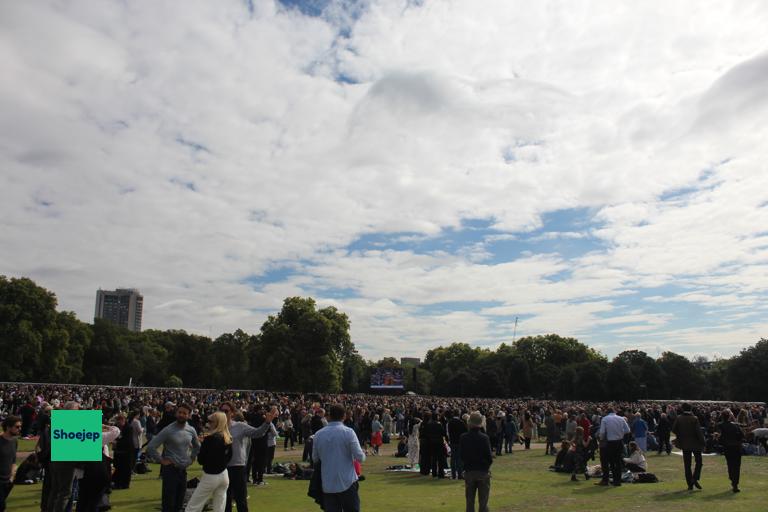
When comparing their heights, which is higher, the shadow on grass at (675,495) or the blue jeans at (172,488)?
the blue jeans at (172,488)

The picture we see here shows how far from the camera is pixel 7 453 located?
7465 millimetres

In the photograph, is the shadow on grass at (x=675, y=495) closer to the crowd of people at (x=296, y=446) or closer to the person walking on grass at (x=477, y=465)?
the crowd of people at (x=296, y=446)

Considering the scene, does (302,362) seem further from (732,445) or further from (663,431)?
(732,445)

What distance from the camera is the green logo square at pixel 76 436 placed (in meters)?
6.79

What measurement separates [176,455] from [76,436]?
1381 mm

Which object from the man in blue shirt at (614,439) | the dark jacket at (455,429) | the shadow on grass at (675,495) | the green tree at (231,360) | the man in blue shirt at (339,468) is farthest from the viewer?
the green tree at (231,360)

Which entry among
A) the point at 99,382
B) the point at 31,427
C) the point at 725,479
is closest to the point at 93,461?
the point at 725,479

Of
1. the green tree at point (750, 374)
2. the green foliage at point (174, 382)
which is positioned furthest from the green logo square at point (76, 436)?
the green foliage at point (174, 382)

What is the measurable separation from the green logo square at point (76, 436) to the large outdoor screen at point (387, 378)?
6193 cm

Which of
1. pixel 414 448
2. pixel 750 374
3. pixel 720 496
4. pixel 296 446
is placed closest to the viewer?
pixel 720 496

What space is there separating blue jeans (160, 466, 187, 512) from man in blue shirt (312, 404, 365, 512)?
99.1 inches

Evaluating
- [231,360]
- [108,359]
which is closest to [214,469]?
[108,359]

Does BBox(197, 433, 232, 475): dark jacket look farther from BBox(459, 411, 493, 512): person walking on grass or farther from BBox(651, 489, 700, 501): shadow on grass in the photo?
BBox(651, 489, 700, 501): shadow on grass

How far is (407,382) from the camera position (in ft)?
413
